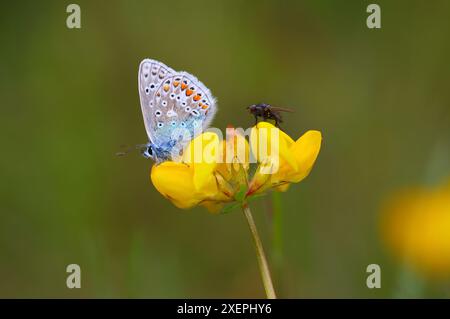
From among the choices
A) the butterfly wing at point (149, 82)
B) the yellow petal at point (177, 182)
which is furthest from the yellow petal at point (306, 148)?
the butterfly wing at point (149, 82)

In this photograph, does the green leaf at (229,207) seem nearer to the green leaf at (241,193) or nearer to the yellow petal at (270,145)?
the green leaf at (241,193)

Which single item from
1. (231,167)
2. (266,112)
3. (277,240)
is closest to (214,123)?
(266,112)

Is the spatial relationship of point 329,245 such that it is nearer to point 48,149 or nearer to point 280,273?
point 280,273

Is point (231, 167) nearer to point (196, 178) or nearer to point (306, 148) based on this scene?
point (196, 178)

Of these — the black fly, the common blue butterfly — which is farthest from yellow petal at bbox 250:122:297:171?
the common blue butterfly

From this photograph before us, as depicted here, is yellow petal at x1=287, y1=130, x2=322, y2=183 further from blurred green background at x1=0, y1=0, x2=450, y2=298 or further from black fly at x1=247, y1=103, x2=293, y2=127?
blurred green background at x1=0, y1=0, x2=450, y2=298
